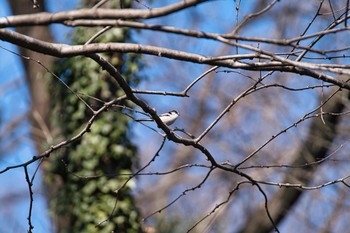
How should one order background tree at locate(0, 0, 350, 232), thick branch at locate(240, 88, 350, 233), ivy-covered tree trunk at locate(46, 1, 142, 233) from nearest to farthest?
background tree at locate(0, 0, 350, 232), ivy-covered tree trunk at locate(46, 1, 142, 233), thick branch at locate(240, 88, 350, 233)

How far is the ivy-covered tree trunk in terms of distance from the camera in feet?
16.7

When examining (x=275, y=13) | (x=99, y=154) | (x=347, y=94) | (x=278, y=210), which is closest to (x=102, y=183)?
(x=99, y=154)

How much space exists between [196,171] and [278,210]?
5.40 meters

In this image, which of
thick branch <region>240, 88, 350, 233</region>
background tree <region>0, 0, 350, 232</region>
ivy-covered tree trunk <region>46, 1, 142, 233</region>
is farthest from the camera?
thick branch <region>240, 88, 350, 233</region>

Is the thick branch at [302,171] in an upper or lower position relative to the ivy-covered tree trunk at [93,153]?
lower

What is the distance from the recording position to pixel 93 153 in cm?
520

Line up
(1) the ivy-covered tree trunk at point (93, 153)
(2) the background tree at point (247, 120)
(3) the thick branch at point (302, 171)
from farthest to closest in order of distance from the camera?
(3) the thick branch at point (302, 171) → (1) the ivy-covered tree trunk at point (93, 153) → (2) the background tree at point (247, 120)

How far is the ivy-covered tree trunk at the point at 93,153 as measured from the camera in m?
5.09

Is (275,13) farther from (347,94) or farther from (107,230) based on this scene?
(107,230)

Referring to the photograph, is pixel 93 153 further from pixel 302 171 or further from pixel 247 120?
pixel 247 120

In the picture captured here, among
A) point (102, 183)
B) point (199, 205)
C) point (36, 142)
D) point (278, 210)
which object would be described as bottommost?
point (278, 210)

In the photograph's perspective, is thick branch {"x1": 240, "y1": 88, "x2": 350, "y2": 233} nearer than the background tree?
No

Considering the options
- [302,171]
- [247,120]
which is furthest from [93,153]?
[247,120]

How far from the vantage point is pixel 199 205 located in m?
11.0
